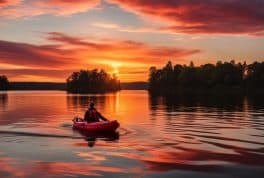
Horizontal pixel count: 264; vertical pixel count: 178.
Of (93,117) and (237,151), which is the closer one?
(237,151)

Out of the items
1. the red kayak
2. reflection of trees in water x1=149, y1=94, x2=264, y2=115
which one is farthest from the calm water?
reflection of trees in water x1=149, y1=94, x2=264, y2=115

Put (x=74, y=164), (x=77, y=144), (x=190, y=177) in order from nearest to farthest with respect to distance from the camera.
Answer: (x=190, y=177), (x=74, y=164), (x=77, y=144)

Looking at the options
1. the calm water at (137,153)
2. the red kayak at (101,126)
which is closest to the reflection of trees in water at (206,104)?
the red kayak at (101,126)

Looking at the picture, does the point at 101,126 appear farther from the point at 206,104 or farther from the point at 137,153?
the point at 206,104

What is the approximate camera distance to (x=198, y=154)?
24875 millimetres

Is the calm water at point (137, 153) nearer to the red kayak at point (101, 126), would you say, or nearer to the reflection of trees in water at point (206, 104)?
the red kayak at point (101, 126)

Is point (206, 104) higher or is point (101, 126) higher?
point (101, 126)

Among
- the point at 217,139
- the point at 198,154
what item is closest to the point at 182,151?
the point at 198,154

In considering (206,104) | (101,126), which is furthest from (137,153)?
(206,104)

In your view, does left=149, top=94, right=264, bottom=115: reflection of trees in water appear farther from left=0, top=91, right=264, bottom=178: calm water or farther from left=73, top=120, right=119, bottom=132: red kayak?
left=0, top=91, right=264, bottom=178: calm water

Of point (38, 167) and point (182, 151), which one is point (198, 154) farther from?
point (38, 167)

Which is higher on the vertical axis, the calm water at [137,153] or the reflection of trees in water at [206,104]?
the calm water at [137,153]

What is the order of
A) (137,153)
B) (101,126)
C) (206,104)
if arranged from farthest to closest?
(206,104), (101,126), (137,153)

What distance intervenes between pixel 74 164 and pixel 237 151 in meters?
10.2
